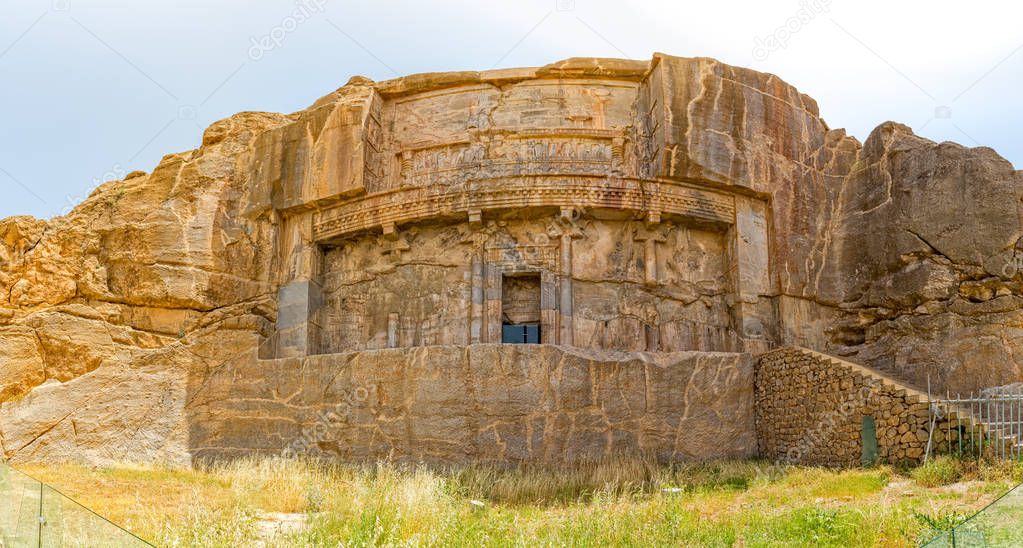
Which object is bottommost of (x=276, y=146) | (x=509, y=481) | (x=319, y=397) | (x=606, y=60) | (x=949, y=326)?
(x=509, y=481)

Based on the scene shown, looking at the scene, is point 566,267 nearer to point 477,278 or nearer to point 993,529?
point 477,278

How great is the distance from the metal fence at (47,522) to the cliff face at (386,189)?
6470mm

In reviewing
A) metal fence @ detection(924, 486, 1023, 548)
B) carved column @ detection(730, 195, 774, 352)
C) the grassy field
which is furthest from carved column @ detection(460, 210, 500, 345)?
metal fence @ detection(924, 486, 1023, 548)

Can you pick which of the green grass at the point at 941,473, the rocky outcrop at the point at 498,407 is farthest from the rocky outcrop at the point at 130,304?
the green grass at the point at 941,473

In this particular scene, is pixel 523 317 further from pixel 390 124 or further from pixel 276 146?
pixel 276 146

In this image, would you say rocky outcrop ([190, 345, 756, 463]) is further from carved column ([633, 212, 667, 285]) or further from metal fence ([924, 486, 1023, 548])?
metal fence ([924, 486, 1023, 548])

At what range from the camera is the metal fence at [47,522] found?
19.9 feet

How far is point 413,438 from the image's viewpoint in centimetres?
1218

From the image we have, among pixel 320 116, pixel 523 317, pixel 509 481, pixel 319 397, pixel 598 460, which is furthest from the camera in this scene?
pixel 320 116

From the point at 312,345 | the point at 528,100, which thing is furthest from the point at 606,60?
the point at 312,345

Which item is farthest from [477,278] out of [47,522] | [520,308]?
[47,522]

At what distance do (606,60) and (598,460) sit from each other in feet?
24.8

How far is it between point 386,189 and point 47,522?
1004 cm

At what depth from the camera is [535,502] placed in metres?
10.4
